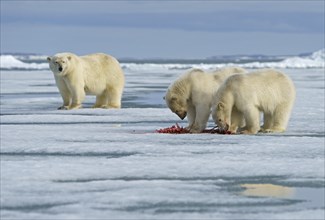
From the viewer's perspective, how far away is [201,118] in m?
9.19

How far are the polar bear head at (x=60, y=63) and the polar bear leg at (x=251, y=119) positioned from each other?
16.1ft

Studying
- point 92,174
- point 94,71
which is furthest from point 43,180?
point 94,71

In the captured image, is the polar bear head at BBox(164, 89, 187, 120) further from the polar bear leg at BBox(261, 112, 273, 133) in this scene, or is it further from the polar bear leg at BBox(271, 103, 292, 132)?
the polar bear leg at BBox(271, 103, 292, 132)

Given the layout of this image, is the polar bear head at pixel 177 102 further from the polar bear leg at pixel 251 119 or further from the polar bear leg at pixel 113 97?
the polar bear leg at pixel 113 97

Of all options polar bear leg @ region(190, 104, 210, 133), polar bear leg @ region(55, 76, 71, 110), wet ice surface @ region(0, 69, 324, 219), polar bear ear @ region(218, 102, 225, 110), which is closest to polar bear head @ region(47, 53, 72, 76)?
polar bear leg @ region(55, 76, 71, 110)

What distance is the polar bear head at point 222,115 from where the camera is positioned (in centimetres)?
881

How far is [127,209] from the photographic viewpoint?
4938 millimetres

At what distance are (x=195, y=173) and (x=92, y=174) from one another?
0.81 metres

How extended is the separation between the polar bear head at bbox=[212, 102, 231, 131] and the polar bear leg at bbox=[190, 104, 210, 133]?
0.24 m

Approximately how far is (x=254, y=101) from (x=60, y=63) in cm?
500

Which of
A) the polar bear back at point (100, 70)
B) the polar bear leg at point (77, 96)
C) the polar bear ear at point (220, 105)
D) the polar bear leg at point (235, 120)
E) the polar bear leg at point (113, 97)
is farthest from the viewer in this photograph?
the polar bear leg at point (113, 97)

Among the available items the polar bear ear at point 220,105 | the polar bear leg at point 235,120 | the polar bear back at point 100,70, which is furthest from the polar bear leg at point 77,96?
the polar bear ear at point 220,105

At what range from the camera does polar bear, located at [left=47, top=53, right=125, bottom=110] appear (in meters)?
13.2

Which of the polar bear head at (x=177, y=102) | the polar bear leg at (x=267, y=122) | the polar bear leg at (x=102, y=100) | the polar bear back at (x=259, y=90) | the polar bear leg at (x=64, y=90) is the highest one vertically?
the polar bear back at (x=259, y=90)
